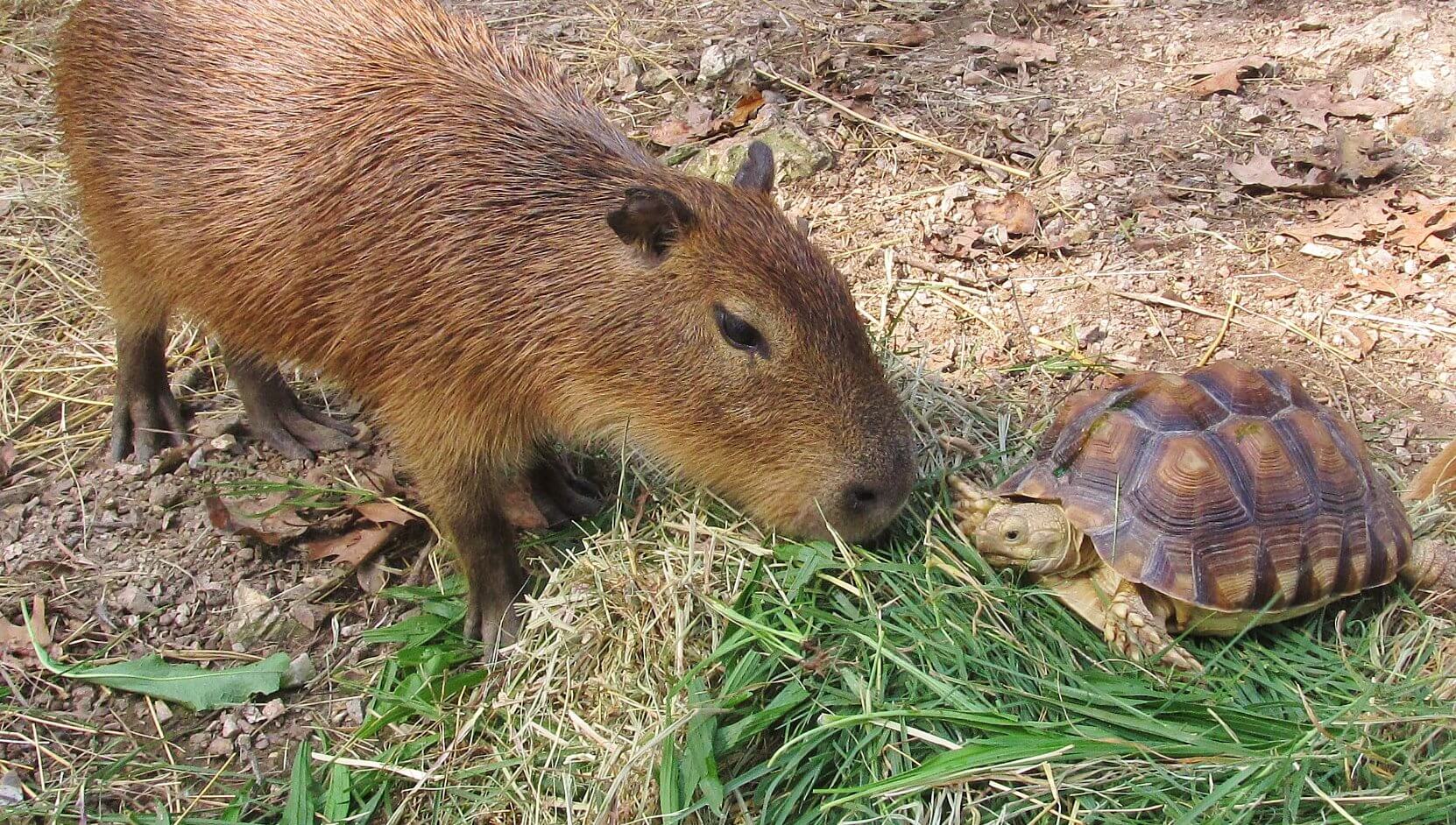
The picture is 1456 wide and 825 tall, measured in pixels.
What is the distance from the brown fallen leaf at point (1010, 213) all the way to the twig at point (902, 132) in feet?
0.87

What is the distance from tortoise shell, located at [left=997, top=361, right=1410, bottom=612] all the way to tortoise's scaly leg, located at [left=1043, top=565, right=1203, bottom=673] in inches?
4.1

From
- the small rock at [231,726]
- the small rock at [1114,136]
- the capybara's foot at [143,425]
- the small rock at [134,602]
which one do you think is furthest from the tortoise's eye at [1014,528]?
the capybara's foot at [143,425]

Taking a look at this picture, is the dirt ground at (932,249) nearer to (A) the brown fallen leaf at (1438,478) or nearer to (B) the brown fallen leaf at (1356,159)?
(B) the brown fallen leaf at (1356,159)

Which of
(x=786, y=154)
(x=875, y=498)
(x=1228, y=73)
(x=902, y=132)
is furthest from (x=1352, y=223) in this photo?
(x=875, y=498)

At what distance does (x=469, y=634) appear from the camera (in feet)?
12.2

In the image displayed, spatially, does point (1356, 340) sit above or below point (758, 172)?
below

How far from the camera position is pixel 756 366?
3.16 meters

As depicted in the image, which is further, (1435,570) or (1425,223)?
(1425,223)

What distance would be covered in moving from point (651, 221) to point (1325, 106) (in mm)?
4652

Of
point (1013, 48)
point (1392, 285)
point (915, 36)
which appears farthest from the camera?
point (915, 36)

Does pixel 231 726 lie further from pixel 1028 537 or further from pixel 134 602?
pixel 1028 537

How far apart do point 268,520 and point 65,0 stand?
5741 mm

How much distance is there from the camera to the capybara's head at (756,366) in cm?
313

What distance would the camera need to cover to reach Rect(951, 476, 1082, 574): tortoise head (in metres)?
3.23
